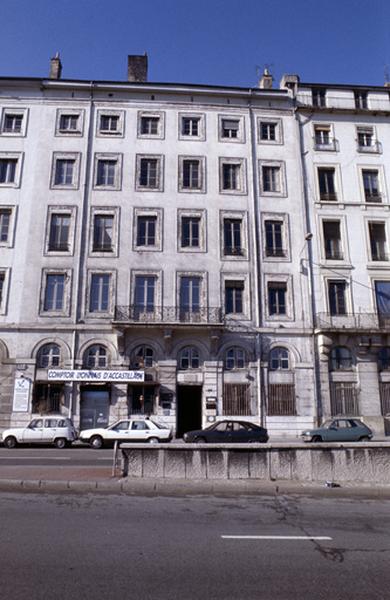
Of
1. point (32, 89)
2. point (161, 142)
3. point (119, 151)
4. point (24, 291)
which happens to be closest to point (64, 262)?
point (24, 291)

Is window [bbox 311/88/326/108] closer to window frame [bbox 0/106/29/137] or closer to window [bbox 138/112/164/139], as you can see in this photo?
window [bbox 138/112/164/139]

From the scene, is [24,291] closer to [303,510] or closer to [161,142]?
[161,142]

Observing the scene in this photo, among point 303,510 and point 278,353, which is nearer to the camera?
point 303,510

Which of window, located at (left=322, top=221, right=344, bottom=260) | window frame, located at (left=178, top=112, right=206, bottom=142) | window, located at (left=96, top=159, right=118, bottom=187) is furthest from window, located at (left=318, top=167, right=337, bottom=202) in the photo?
window, located at (left=96, top=159, right=118, bottom=187)

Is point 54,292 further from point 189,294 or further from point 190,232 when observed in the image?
point 190,232

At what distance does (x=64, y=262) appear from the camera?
2591 cm

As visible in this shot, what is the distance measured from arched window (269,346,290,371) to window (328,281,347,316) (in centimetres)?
380

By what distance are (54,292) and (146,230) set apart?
21.6 ft

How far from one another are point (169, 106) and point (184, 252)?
34.7ft

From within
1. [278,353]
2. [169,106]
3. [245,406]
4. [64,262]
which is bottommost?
[245,406]

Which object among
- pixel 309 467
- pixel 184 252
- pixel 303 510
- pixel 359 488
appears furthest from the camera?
pixel 184 252

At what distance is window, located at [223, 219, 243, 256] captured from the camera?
26844 millimetres

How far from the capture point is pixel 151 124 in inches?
1150

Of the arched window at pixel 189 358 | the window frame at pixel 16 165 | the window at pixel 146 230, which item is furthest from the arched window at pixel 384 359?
the window frame at pixel 16 165
